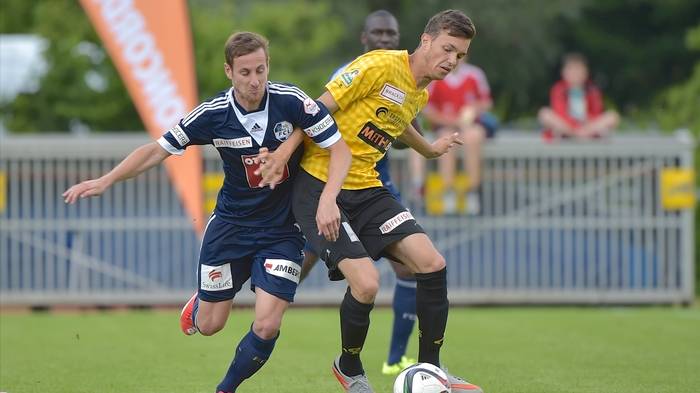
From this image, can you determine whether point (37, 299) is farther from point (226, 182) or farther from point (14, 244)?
point (226, 182)

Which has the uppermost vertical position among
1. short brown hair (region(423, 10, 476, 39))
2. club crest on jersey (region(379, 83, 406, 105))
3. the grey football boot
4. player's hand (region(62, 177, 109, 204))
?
short brown hair (region(423, 10, 476, 39))

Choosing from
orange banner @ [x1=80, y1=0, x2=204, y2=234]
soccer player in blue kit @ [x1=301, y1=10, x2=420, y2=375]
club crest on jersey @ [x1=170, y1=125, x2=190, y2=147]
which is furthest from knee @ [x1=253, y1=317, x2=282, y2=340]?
orange banner @ [x1=80, y1=0, x2=204, y2=234]

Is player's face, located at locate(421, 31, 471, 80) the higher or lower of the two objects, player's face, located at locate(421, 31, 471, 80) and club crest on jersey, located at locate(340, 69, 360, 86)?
the higher

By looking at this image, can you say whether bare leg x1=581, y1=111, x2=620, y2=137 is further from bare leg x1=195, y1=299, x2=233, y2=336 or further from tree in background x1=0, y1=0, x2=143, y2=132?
tree in background x1=0, y1=0, x2=143, y2=132

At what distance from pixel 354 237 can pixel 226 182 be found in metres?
0.84

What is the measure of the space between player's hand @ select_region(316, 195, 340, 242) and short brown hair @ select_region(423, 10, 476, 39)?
1190mm

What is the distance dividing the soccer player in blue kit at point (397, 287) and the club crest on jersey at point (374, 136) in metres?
1.23

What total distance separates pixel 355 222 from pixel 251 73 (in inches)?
42.3

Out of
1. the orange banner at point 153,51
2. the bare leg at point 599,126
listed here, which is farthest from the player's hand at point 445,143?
the bare leg at point 599,126

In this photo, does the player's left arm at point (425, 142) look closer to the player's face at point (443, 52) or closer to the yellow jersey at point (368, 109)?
the yellow jersey at point (368, 109)

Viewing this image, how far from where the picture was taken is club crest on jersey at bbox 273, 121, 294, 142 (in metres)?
7.04

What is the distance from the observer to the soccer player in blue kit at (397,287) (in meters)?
8.81

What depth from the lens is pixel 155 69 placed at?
14.8 meters

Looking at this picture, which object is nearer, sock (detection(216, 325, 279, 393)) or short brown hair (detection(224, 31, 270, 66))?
short brown hair (detection(224, 31, 270, 66))
